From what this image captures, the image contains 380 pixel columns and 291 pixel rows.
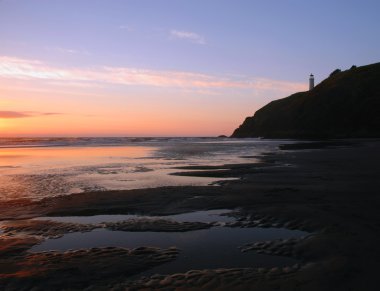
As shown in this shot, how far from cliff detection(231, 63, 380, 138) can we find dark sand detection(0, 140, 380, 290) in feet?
255

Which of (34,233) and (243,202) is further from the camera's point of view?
(243,202)

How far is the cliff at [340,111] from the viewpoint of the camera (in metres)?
91.2

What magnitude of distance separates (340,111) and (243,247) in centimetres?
10259

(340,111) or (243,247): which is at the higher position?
(340,111)

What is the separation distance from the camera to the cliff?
9125cm

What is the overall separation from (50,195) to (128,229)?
7.13 meters

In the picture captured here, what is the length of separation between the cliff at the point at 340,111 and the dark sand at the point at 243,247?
77.9 m

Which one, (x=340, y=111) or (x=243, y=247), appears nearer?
(x=243, y=247)

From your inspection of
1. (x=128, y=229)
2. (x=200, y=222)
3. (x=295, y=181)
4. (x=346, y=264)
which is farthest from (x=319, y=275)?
(x=295, y=181)

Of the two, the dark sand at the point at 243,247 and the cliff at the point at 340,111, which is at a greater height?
the cliff at the point at 340,111

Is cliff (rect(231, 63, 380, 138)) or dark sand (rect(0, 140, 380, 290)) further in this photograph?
cliff (rect(231, 63, 380, 138))

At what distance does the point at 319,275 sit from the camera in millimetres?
6367

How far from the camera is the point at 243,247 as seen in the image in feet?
26.5

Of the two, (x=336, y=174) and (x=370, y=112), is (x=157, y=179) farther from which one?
(x=370, y=112)
